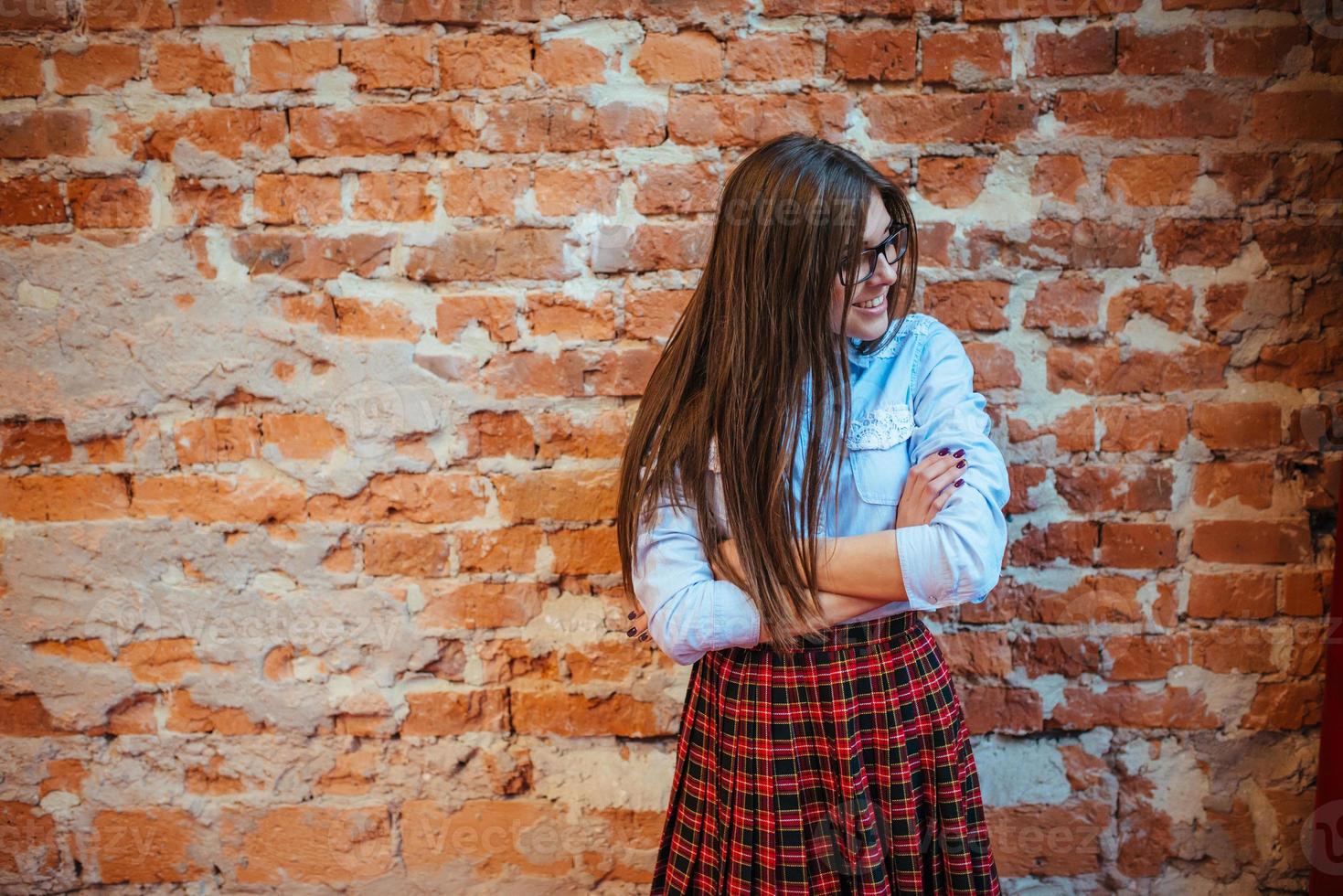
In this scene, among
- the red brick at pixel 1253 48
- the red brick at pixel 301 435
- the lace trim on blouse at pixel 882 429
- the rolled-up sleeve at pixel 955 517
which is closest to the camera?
the rolled-up sleeve at pixel 955 517

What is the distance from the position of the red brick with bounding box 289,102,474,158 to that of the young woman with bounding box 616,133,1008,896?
582 mm

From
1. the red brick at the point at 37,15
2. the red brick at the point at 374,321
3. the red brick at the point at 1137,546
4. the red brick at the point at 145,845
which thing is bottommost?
the red brick at the point at 145,845

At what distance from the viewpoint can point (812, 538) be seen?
46.9 inches

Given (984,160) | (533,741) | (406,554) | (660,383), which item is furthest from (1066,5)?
(533,741)

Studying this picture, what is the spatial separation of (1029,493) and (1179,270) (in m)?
0.46

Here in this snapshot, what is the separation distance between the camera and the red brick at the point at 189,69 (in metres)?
1.56

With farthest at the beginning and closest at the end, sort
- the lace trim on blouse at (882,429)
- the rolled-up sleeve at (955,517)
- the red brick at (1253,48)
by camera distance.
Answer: the red brick at (1253,48)
the lace trim on blouse at (882,429)
the rolled-up sleeve at (955,517)

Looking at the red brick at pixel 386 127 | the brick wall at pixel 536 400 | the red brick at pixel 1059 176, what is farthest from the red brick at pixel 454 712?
the red brick at pixel 1059 176

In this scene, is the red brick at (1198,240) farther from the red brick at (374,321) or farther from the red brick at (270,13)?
the red brick at (270,13)

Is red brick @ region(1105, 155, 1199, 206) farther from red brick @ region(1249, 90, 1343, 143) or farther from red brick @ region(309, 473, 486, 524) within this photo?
red brick @ region(309, 473, 486, 524)

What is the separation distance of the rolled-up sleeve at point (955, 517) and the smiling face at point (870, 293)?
12cm

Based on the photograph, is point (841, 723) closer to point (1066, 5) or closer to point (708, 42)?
point (708, 42)

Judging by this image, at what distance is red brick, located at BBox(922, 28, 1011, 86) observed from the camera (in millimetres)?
1528

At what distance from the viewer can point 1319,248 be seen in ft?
5.03
